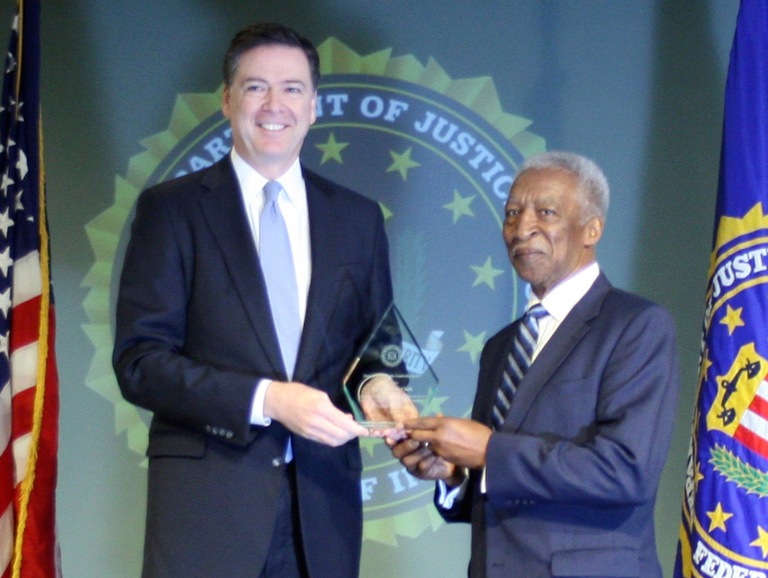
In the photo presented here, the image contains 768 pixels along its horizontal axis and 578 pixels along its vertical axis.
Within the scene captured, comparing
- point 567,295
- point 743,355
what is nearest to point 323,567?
point 567,295

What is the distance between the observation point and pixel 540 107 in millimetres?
3668

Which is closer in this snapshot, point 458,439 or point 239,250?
point 458,439

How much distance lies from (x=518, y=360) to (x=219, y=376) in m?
0.61

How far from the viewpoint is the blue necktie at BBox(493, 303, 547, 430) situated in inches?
84.9

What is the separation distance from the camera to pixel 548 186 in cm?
220

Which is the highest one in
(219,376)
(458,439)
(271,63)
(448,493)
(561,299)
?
(271,63)

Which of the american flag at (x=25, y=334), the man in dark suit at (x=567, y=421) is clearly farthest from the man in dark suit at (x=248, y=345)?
the american flag at (x=25, y=334)

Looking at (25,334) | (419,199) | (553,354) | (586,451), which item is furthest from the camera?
(419,199)

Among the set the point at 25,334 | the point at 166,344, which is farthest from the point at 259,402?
the point at 25,334

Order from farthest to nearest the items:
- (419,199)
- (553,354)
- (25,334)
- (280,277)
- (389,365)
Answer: (419,199), (25,334), (280,277), (389,365), (553,354)

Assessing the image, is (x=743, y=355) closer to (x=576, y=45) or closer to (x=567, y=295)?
(x=567, y=295)

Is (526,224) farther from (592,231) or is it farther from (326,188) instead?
(326,188)

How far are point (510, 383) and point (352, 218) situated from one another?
558 millimetres

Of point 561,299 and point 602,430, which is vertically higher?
point 561,299
